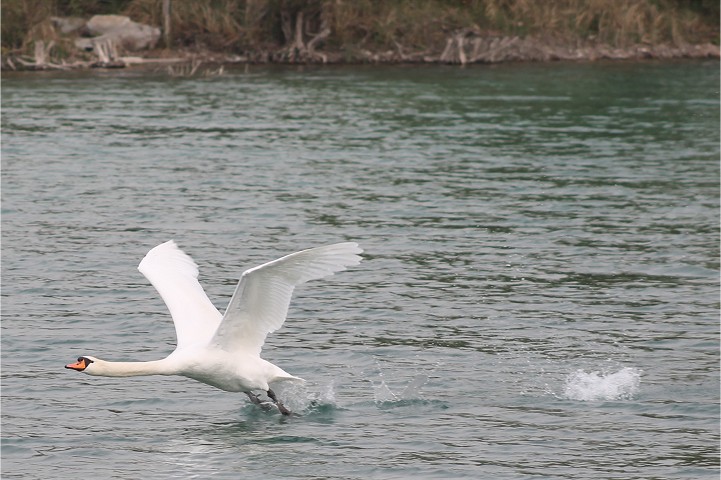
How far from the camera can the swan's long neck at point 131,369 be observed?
439 inches

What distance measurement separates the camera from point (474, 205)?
22734 mm

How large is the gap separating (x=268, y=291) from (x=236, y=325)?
52 centimetres

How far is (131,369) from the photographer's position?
37.1 feet

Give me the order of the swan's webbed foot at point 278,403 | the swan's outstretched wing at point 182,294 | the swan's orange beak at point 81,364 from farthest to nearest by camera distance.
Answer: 1. the swan's webbed foot at point 278,403
2. the swan's outstretched wing at point 182,294
3. the swan's orange beak at point 81,364

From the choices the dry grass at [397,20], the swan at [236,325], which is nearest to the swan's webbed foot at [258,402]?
the swan at [236,325]

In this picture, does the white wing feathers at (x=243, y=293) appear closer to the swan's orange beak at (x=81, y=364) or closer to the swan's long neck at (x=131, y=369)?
the swan's long neck at (x=131, y=369)

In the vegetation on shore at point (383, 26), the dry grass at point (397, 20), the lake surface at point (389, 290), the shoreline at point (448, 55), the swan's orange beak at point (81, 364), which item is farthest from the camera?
the dry grass at point (397, 20)

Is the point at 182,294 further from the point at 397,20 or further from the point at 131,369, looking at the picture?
the point at 397,20

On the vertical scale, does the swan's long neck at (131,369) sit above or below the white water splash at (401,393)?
above

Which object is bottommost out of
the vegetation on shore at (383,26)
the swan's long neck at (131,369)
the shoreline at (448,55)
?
the swan's long neck at (131,369)

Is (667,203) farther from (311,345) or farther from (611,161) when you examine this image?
(311,345)

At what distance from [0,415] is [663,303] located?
25.8ft

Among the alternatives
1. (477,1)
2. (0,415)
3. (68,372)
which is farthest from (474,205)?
(477,1)

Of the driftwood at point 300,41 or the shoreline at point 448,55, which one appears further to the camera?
the driftwood at point 300,41
